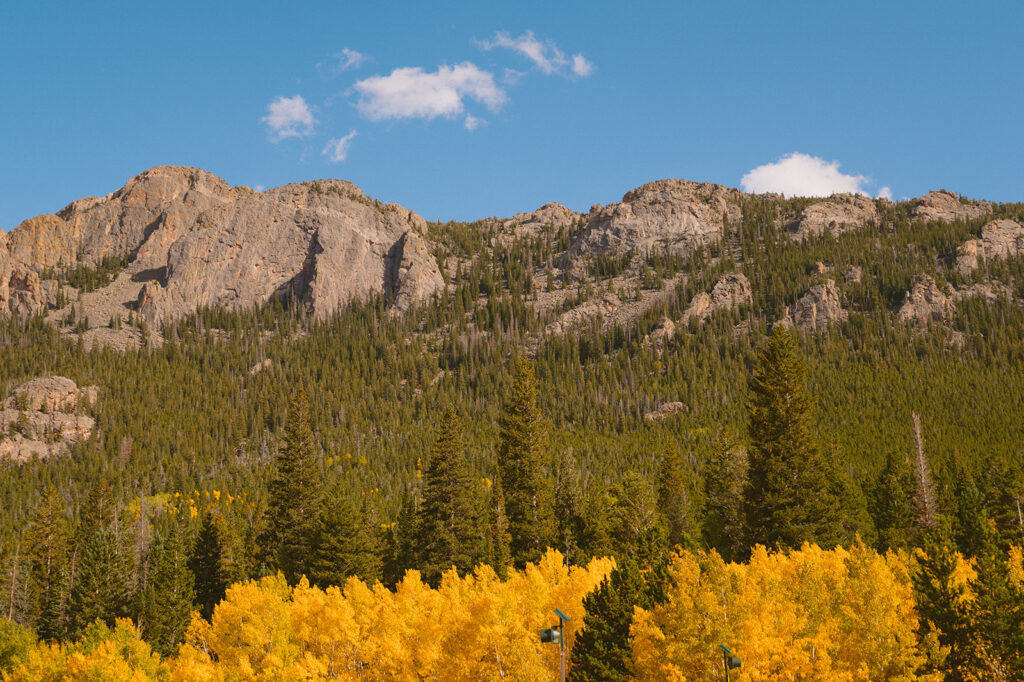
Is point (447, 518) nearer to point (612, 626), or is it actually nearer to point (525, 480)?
point (525, 480)

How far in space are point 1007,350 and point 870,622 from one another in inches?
7046

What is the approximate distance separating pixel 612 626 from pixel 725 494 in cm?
3860

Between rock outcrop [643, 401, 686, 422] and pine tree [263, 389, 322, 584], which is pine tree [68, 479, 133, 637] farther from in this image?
rock outcrop [643, 401, 686, 422]

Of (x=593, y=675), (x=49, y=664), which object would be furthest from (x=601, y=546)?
(x=49, y=664)

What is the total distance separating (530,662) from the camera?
35.5 m

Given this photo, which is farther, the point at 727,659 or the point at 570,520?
the point at 570,520

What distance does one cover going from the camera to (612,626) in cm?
3406

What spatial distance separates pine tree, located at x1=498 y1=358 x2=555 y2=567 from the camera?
55.3 meters

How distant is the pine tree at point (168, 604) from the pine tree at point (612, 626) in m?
46.0

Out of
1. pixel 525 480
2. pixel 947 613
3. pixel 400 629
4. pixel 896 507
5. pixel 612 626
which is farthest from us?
pixel 896 507

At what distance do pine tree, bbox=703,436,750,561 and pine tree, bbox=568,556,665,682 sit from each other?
1217 inches

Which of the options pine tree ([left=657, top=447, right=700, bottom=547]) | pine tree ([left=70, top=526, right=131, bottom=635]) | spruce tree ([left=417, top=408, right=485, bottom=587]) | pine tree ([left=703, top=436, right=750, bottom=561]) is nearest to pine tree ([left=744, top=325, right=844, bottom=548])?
pine tree ([left=703, top=436, right=750, bottom=561])

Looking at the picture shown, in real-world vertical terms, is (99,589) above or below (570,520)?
below

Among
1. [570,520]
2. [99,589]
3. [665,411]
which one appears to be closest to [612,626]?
[570,520]
